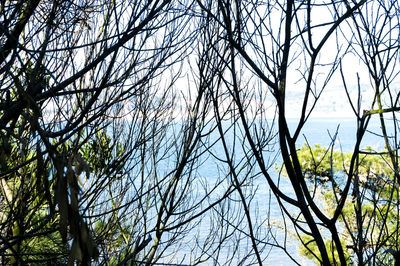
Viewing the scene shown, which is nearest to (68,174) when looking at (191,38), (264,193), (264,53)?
(264,53)

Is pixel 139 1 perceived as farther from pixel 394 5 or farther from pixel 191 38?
pixel 394 5

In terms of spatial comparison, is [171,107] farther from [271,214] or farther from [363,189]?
[271,214]

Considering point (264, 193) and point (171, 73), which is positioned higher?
point (264, 193)

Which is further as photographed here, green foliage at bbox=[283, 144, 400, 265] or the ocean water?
the ocean water

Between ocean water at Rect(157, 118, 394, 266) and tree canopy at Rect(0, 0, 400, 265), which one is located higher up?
ocean water at Rect(157, 118, 394, 266)

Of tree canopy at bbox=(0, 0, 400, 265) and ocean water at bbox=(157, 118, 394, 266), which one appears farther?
ocean water at bbox=(157, 118, 394, 266)

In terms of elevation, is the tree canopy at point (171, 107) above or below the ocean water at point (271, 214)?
below

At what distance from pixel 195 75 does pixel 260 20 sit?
176 cm

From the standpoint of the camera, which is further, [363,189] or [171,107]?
[171,107]

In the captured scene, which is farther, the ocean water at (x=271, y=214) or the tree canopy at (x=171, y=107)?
the ocean water at (x=271, y=214)

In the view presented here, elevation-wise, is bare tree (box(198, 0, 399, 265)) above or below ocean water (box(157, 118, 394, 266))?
below

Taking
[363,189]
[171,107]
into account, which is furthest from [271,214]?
[363,189]

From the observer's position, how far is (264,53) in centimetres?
172

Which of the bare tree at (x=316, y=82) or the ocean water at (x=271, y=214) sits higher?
the ocean water at (x=271, y=214)
